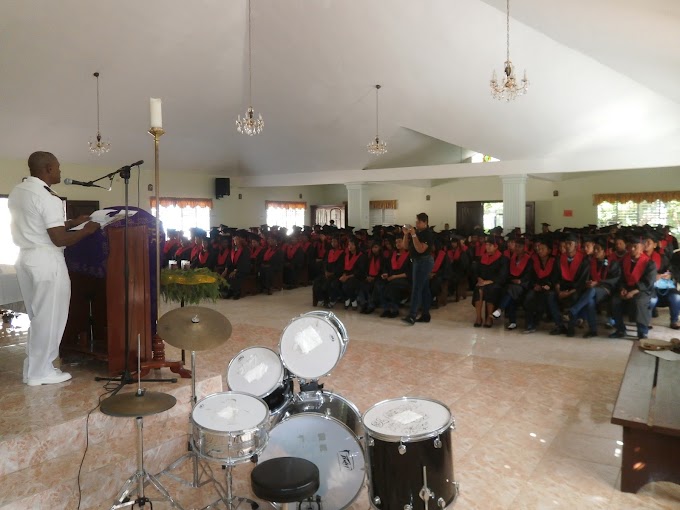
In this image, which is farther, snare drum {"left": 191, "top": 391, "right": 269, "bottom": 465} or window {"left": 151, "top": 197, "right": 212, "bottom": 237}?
window {"left": 151, "top": 197, "right": 212, "bottom": 237}

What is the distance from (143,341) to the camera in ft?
13.5

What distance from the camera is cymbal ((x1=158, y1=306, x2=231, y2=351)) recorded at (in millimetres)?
Answer: 3088

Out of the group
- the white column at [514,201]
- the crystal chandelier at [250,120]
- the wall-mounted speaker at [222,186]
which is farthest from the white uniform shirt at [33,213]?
the wall-mounted speaker at [222,186]

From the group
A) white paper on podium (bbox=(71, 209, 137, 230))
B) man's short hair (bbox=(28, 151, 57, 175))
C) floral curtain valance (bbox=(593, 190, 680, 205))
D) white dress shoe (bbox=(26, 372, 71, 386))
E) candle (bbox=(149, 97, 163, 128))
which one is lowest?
white dress shoe (bbox=(26, 372, 71, 386))

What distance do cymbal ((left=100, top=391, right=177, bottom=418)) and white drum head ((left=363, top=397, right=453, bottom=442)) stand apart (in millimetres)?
1093

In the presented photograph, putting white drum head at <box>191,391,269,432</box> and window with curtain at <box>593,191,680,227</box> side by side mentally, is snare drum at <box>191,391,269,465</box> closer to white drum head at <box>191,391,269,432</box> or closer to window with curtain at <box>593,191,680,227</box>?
white drum head at <box>191,391,269,432</box>

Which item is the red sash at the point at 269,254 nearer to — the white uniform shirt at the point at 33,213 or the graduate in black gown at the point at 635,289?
the graduate in black gown at the point at 635,289

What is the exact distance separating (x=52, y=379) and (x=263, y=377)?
169 cm

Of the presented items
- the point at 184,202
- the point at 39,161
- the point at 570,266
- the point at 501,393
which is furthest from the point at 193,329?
the point at 184,202

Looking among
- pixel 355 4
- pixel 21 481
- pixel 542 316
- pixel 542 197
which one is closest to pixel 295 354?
pixel 21 481

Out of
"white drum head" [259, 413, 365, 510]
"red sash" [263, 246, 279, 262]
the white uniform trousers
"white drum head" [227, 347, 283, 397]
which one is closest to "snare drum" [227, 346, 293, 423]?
"white drum head" [227, 347, 283, 397]

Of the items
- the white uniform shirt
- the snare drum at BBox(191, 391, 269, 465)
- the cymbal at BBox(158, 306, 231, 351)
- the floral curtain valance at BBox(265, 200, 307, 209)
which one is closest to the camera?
the snare drum at BBox(191, 391, 269, 465)

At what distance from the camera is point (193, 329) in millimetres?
3154

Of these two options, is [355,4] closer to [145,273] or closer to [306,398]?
[145,273]
